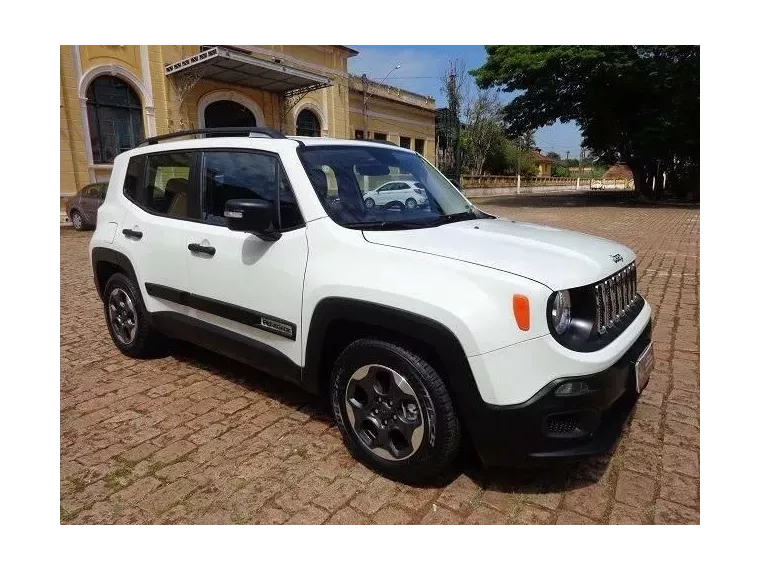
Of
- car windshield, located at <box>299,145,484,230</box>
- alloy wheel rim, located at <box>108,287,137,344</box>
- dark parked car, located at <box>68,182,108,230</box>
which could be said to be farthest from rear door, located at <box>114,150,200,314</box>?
dark parked car, located at <box>68,182,108,230</box>

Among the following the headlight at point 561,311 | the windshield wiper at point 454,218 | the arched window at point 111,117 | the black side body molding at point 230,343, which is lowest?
the black side body molding at point 230,343

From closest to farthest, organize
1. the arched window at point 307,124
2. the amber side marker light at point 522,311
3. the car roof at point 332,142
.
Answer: the amber side marker light at point 522,311 → the car roof at point 332,142 → the arched window at point 307,124

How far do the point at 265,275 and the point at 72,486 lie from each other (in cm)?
153

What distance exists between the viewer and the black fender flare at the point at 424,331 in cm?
223

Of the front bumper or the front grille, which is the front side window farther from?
the front grille

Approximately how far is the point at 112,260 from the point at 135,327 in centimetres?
60

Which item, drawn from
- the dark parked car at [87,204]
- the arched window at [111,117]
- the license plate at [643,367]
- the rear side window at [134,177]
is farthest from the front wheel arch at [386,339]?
the arched window at [111,117]

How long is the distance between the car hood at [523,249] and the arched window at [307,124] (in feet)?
71.8

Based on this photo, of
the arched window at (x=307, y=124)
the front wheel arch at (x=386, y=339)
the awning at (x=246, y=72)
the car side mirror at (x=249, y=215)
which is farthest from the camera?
the arched window at (x=307, y=124)

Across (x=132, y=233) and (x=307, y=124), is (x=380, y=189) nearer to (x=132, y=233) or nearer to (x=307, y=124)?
(x=132, y=233)

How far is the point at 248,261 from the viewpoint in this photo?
305 cm

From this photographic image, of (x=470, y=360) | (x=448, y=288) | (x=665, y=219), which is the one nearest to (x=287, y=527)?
(x=470, y=360)

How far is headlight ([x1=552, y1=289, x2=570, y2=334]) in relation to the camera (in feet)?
7.27

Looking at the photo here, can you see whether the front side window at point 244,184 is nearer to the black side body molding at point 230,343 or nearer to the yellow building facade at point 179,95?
the black side body molding at point 230,343
